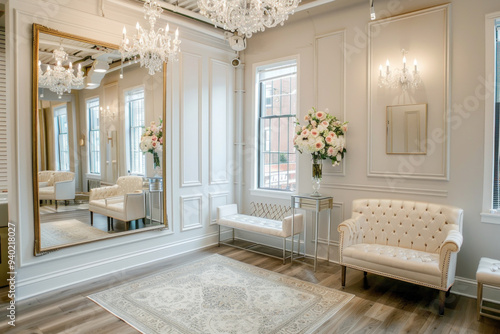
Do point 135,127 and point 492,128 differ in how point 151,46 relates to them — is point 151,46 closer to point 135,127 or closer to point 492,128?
point 135,127

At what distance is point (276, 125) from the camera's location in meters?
5.23

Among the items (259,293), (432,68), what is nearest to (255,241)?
(259,293)

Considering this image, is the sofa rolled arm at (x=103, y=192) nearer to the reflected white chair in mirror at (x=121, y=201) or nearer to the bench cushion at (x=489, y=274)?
the reflected white chair in mirror at (x=121, y=201)

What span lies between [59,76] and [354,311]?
3.84m

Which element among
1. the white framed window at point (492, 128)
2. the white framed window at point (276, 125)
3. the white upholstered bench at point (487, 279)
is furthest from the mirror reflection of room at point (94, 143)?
the white framed window at point (492, 128)

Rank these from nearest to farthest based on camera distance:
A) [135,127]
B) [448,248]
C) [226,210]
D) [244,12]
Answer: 1. [244,12]
2. [448,248]
3. [135,127]
4. [226,210]

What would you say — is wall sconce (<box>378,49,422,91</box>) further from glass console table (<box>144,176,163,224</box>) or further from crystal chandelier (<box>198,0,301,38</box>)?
glass console table (<box>144,176,163,224</box>)

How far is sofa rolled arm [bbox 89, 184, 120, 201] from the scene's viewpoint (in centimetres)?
391

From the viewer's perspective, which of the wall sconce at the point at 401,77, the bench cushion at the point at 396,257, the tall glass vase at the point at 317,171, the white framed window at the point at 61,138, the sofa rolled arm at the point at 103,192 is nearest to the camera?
the bench cushion at the point at 396,257

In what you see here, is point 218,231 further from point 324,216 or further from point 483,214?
point 483,214

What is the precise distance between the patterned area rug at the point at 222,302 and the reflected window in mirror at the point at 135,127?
4.52ft

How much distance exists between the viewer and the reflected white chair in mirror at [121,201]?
155 inches

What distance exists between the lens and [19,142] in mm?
3275

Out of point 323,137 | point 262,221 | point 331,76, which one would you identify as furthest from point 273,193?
point 331,76
